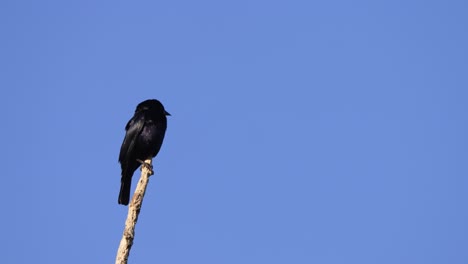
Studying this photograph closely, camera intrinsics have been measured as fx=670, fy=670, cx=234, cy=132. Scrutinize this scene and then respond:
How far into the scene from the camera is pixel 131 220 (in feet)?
23.8

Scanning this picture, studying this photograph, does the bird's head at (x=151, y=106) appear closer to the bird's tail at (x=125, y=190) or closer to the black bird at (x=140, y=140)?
the black bird at (x=140, y=140)

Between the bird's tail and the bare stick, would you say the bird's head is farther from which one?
the bare stick

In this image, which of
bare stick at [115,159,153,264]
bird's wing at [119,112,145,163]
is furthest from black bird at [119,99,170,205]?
bare stick at [115,159,153,264]

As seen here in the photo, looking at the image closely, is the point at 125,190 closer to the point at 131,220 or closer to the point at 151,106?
the point at 151,106

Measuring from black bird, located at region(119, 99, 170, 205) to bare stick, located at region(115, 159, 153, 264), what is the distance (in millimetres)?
1766

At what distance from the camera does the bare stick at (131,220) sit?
22.6 feet

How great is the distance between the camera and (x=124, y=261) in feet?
22.6

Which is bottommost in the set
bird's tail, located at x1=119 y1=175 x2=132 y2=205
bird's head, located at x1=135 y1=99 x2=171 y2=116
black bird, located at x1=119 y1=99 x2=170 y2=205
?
bird's tail, located at x1=119 y1=175 x2=132 y2=205

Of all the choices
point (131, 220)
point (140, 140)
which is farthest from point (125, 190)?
point (131, 220)

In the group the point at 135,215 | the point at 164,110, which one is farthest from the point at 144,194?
the point at 164,110

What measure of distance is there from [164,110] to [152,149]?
859 mm

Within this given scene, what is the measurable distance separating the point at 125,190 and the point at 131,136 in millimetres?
908

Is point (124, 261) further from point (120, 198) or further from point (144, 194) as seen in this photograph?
point (120, 198)

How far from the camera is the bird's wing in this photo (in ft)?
32.4
